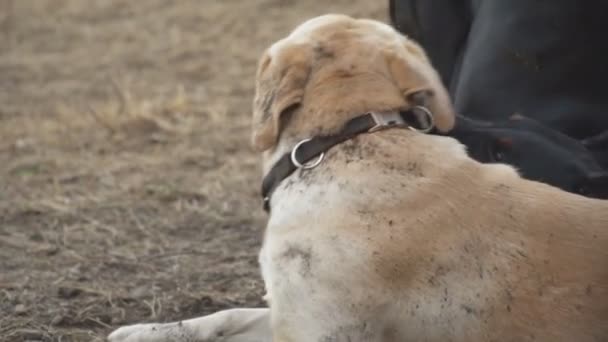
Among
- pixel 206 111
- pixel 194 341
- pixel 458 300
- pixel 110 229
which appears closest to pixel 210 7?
pixel 206 111

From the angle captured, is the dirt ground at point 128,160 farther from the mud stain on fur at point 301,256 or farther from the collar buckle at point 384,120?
the collar buckle at point 384,120

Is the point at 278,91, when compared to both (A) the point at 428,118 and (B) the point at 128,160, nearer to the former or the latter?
(A) the point at 428,118

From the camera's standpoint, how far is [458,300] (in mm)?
3848

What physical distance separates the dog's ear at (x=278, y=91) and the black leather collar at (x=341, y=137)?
10cm

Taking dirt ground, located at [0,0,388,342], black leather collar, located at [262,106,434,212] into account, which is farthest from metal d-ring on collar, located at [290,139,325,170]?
dirt ground, located at [0,0,388,342]

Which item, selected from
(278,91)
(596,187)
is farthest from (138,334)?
(596,187)

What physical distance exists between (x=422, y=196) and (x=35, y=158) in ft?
16.2

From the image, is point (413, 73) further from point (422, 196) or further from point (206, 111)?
point (206, 111)

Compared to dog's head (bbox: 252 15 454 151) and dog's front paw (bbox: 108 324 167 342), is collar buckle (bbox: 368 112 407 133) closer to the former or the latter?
dog's head (bbox: 252 15 454 151)

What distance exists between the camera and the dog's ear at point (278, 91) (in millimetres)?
4121

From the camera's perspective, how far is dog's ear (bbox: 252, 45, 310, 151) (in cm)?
412

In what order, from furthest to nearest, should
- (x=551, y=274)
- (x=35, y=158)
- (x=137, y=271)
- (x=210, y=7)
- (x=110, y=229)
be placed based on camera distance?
(x=210, y=7) < (x=35, y=158) < (x=110, y=229) < (x=137, y=271) < (x=551, y=274)

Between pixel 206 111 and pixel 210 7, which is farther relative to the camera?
pixel 210 7

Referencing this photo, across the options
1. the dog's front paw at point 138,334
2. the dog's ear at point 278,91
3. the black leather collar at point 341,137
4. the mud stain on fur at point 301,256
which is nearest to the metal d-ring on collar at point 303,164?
the black leather collar at point 341,137
